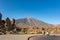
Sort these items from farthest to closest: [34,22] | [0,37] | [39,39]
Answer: [34,22] < [0,37] < [39,39]

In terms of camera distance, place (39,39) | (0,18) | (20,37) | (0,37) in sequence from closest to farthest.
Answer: (39,39), (20,37), (0,37), (0,18)

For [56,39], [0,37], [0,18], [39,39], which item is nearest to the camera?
[39,39]

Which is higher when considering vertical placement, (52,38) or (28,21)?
(28,21)

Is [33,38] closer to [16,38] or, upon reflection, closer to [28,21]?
[16,38]

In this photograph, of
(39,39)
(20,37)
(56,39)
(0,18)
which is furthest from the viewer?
(0,18)

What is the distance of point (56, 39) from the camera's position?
4160 millimetres

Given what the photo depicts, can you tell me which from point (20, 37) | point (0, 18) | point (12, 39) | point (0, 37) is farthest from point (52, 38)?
point (0, 18)

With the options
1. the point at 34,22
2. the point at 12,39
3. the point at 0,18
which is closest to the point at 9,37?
the point at 12,39

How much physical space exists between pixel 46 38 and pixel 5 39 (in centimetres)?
185

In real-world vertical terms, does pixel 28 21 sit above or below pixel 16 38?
above

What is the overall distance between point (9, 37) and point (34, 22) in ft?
215

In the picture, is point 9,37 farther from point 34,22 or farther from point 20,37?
point 34,22

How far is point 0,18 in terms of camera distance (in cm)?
3269

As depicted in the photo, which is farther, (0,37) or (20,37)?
(0,37)
